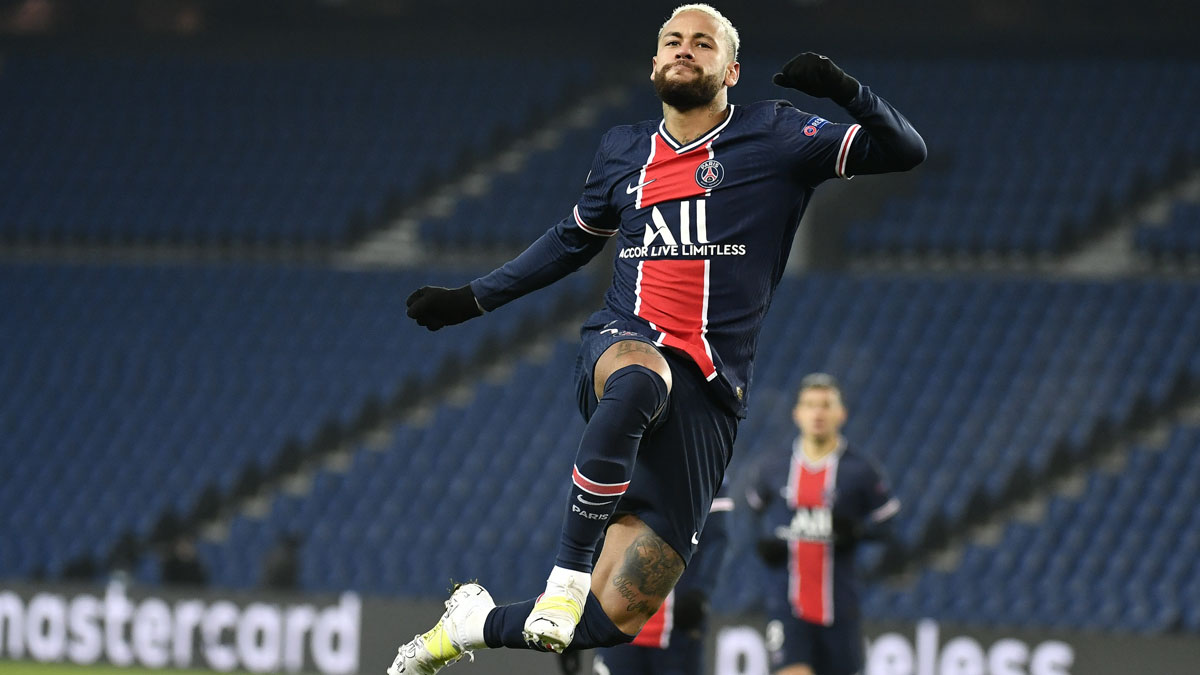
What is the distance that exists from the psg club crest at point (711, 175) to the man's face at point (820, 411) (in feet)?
13.7

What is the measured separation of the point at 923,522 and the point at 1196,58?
23.7 feet

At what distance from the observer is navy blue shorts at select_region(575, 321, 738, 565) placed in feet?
16.8

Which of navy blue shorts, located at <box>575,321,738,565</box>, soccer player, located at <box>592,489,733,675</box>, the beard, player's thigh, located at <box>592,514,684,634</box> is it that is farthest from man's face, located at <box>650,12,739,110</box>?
soccer player, located at <box>592,489,733,675</box>

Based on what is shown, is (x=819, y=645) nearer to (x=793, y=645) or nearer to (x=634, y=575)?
(x=793, y=645)


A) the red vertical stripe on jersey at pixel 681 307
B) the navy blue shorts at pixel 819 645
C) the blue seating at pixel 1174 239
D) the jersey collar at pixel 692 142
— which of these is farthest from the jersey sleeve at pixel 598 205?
the blue seating at pixel 1174 239

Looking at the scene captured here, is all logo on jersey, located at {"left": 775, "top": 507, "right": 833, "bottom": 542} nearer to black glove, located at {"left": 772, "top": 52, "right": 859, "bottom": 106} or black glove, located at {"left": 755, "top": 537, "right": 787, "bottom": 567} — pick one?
black glove, located at {"left": 755, "top": 537, "right": 787, "bottom": 567}

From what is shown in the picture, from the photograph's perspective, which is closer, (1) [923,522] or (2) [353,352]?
(1) [923,522]

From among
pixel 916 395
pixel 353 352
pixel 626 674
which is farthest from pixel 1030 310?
pixel 626 674

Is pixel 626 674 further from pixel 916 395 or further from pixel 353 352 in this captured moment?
pixel 353 352

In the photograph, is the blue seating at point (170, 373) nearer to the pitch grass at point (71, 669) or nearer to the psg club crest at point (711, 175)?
the pitch grass at point (71, 669)

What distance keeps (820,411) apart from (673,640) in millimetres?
2385

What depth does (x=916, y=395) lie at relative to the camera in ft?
50.5

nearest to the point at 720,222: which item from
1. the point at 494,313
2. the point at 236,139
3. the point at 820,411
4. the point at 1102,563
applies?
the point at 820,411

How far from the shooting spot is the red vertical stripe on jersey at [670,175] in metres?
5.20
